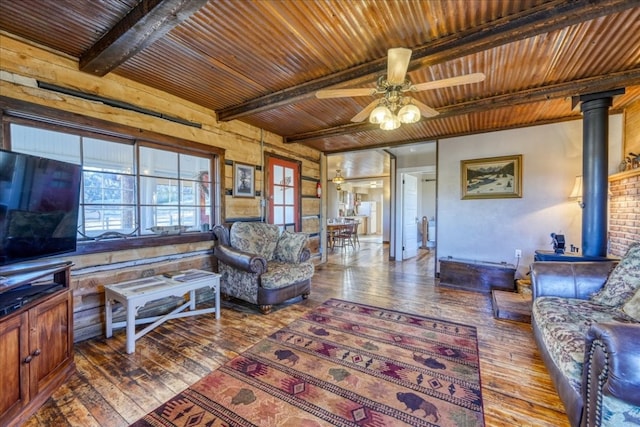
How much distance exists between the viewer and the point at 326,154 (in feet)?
19.0

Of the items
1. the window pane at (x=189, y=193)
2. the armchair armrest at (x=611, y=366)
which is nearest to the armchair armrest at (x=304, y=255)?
the window pane at (x=189, y=193)

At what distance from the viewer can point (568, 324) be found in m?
1.63

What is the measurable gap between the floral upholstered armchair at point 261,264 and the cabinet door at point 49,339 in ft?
4.78

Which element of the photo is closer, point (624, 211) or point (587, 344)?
point (587, 344)

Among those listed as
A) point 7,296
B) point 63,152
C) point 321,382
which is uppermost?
point 63,152

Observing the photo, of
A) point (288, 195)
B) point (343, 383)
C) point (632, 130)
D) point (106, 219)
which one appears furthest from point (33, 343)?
point (632, 130)

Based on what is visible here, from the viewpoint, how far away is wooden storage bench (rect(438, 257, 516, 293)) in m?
3.66

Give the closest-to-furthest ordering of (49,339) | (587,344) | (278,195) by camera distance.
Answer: (587,344) → (49,339) → (278,195)

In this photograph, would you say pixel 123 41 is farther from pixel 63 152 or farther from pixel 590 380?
pixel 590 380

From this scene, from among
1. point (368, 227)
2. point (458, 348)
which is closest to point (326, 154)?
point (458, 348)

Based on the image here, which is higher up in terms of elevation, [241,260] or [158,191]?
[158,191]

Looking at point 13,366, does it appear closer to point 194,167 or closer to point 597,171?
point 194,167

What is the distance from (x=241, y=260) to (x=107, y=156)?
1696 millimetres

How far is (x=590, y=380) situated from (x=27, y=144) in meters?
4.01
